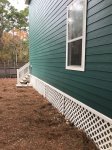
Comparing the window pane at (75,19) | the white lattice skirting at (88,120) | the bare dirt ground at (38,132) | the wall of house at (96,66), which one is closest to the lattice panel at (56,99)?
the white lattice skirting at (88,120)

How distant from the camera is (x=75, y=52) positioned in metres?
5.55

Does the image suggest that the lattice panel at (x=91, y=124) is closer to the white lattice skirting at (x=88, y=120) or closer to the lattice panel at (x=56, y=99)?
the white lattice skirting at (x=88, y=120)

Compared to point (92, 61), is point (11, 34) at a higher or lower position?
higher

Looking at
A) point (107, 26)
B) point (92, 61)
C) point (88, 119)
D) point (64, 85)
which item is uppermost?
point (107, 26)

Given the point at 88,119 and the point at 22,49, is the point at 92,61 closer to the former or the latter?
the point at 88,119

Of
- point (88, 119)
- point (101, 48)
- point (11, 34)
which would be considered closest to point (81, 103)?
point (88, 119)

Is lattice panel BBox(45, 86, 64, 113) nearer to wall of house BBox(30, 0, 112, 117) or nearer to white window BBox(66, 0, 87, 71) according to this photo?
wall of house BBox(30, 0, 112, 117)

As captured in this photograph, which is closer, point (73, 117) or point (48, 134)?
point (48, 134)

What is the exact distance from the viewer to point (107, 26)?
3887 mm

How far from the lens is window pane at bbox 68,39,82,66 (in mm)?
5272

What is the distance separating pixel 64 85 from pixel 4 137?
7.80 feet

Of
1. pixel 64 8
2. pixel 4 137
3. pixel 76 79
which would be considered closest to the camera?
pixel 4 137

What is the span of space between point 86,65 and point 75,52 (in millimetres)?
869

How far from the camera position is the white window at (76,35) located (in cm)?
496
